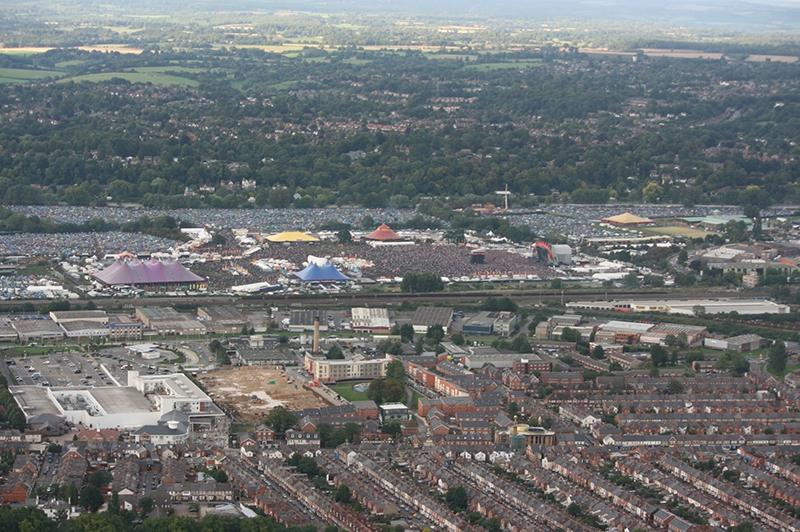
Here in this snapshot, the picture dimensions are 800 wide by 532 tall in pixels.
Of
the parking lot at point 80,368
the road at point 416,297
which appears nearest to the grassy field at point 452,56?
the road at point 416,297

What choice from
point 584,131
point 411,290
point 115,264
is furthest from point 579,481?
point 584,131

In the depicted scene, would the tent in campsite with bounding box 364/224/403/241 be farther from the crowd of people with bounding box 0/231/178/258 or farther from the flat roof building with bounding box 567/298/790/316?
the flat roof building with bounding box 567/298/790/316

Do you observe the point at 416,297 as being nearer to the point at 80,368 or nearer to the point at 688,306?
the point at 688,306

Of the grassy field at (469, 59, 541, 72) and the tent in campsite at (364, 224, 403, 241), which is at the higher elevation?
the tent in campsite at (364, 224, 403, 241)

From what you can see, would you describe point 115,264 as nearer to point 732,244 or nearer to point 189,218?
point 189,218

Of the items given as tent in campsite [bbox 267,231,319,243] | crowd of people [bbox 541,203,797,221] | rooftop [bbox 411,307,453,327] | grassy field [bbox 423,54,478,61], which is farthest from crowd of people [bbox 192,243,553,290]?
grassy field [bbox 423,54,478,61]

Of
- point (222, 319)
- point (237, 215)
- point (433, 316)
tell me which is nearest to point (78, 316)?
point (222, 319)
